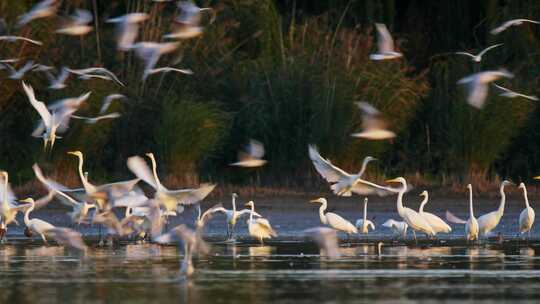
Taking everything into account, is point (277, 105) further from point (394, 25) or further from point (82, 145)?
point (394, 25)

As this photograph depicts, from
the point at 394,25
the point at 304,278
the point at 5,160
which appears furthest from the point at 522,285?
the point at 394,25

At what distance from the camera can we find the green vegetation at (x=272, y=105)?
2778 centimetres

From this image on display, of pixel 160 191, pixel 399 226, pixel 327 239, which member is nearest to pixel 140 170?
pixel 160 191

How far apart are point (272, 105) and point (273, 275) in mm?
12579

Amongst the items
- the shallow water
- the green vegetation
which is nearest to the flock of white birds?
the shallow water

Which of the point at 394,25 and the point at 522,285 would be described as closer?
the point at 522,285

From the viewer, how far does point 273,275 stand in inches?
645

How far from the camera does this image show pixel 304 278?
16078 millimetres

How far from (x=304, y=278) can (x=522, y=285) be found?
239cm

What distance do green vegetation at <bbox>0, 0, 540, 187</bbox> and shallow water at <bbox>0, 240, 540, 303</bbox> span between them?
22.5 feet

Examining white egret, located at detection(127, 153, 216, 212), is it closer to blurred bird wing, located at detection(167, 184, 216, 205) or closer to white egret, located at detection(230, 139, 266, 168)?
blurred bird wing, located at detection(167, 184, 216, 205)

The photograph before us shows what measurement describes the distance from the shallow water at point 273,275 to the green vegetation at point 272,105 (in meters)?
6.85

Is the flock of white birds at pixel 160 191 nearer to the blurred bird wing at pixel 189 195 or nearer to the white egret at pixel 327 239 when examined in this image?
the blurred bird wing at pixel 189 195

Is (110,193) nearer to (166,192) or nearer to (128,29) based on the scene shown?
(166,192)
